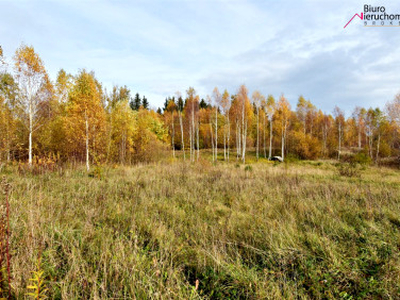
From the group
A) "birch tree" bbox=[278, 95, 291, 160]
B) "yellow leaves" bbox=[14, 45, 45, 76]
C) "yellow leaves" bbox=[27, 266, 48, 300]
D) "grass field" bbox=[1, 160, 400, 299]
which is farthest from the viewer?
"birch tree" bbox=[278, 95, 291, 160]

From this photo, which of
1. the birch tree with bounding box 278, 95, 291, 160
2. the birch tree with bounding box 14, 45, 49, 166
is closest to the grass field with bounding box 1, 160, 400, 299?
the birch tree with bounding box 14, 45, 49, 166

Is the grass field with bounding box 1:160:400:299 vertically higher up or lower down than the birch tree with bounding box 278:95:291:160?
lower down

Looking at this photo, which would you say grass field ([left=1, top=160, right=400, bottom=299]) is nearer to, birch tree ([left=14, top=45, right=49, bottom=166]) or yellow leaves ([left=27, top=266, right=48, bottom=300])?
yellow leaves ([left=27, top=266, right=48, bottom=300])

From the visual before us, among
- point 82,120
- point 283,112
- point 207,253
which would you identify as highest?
point 283,112

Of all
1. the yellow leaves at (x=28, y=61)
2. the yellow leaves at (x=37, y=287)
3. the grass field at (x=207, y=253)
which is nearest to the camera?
the yellow leaves at (x=37, y=287)

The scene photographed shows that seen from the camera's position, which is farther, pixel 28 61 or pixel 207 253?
pixel 28 61

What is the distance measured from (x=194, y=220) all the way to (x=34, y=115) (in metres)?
16.8

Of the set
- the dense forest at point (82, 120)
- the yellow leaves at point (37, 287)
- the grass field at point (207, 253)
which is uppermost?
the dense forest at point (82, 120)

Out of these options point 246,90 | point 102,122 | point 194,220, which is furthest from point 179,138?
point 194,220

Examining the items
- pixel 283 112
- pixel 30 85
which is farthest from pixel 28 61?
pixel 283 112

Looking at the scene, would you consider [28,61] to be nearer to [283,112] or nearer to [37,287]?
[37,287]

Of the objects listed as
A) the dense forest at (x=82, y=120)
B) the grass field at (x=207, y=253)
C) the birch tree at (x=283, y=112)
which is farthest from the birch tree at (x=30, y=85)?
the birch tree at (x=283, y=112)

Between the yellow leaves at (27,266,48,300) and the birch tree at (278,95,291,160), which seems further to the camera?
the birch tree at (278,95,291,160)

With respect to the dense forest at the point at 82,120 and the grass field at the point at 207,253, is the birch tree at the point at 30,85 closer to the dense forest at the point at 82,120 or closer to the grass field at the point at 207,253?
the dense forest at the point at 82,120
